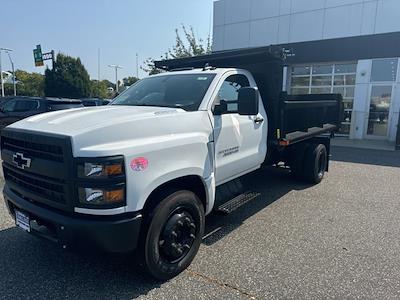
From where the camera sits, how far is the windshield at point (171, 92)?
3.92m

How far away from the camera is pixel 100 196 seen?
A: 2662 millimetres

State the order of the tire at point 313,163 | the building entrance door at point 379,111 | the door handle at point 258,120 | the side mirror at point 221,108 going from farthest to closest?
the building entrance door at point 379,111 → the tire at point 313,163 → the door handle at point 258,120 → the side mirror at point 221,108

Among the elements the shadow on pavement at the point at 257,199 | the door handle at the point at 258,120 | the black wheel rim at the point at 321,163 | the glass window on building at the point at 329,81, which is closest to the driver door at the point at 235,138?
the door handle at the point at 258,120

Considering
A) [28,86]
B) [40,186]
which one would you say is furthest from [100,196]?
[28,86]

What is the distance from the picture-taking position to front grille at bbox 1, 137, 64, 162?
2760 millimetres

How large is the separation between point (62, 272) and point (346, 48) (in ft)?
51.1

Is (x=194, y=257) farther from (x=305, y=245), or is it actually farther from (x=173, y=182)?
(x=305, y=245)

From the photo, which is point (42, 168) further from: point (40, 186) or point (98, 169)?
point (98, 169)

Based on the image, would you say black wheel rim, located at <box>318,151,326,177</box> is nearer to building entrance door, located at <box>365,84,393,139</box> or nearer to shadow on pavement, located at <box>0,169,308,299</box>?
shadow on pavement, located at <box>0,169,308,299</box>

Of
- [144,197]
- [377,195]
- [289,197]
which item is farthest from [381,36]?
[144,197]

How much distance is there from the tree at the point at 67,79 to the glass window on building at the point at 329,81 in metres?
28.1

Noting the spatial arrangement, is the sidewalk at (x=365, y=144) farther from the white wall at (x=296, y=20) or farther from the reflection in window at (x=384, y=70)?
the white wall at (x=296, y=20)

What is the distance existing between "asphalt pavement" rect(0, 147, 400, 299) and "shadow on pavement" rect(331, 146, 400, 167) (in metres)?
4.54

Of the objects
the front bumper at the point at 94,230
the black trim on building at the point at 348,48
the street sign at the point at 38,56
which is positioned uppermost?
the street sign at the point at 38,56
